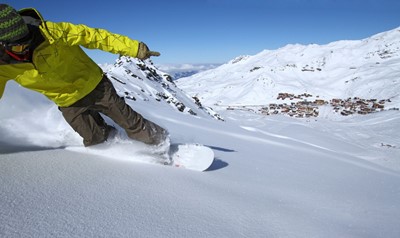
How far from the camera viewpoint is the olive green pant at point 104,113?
10.4ft

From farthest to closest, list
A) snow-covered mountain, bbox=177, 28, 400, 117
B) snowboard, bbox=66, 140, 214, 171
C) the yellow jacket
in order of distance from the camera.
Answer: snow-covered mountain, bbox=177, 28, 400, 117
snowboard, bbox=66, 140, 214, 171
the yellow jacket

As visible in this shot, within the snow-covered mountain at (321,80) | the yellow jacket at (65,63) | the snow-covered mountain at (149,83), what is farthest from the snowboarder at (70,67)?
the snow-covered mountain at (321,80)

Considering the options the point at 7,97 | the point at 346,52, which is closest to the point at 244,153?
the point at 7,97

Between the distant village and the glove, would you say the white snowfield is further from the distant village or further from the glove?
the distant village

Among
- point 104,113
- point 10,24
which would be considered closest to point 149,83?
point 104,113

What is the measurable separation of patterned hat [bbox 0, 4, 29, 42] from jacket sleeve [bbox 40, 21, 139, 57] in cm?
28

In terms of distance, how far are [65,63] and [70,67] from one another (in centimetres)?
8

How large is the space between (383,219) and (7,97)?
4.25m

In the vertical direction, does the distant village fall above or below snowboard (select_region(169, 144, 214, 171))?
above

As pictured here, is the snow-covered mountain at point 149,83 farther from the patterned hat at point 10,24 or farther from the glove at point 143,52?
the patterned hat at point 10,24

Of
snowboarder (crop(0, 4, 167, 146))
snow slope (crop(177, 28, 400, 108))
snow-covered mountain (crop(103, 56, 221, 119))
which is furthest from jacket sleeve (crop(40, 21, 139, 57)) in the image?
snow slope (crop(177, 28, 400, 108))

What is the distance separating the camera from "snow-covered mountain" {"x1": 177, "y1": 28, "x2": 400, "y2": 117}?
30581 millimetres

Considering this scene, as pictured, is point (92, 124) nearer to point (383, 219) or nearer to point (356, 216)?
point (356, 216)

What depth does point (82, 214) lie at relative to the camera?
4.97 feet
